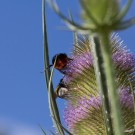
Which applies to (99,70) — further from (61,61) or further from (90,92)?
(61,61)

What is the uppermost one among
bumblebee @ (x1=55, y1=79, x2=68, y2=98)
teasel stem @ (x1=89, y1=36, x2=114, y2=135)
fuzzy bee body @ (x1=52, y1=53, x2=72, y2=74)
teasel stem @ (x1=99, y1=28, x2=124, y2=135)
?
fuzzy bee body @ (x1=52, y1=53, x2=72, y2=74)

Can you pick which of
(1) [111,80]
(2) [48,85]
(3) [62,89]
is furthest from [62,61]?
(1) [111,80]

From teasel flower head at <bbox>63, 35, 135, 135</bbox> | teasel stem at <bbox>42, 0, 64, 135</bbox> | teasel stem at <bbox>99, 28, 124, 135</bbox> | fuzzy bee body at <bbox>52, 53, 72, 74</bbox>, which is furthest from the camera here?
fuzzy bee body at <bbox>52, 53, 72, 74</bbox>

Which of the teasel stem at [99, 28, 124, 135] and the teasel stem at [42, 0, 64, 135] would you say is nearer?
the teasel stem at [99, 28, 124, 135]

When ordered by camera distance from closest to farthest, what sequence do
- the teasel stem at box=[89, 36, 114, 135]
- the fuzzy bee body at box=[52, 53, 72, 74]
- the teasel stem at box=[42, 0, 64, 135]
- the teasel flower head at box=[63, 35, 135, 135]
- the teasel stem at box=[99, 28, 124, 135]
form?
the teasel stem at box=[99, 28, 124, 135], the teasel stem at box=[89, 36, 114, 135], the teasel stem at box=[42, 0, 64, 135], the teasel flower head at box=[63, 35, 135, 135], the fuzzy bee body at box=[52, 53, 72, 74]

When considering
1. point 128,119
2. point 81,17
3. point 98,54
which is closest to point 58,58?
point 128,119

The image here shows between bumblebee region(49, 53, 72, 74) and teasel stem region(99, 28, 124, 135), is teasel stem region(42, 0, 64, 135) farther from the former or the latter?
teasel stem region(99, 28, 124, 135)

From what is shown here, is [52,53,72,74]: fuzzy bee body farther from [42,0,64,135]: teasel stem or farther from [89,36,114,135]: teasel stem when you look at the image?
[89,36,114,135]: teasel stem

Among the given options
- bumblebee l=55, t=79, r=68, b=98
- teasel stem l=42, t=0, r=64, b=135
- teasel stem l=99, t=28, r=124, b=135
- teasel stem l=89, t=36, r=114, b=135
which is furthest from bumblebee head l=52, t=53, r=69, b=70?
teasel stem l=99, t=28, r=124, b=135

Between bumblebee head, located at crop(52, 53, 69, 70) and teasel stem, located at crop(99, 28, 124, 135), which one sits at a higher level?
bumblebee head, located at crop(52, 53, 69, 70)

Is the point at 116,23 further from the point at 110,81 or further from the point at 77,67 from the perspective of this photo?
the point at 77,67
